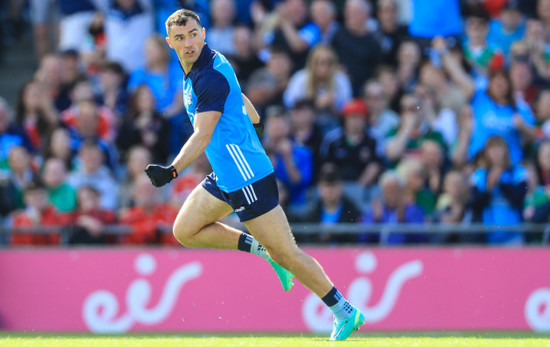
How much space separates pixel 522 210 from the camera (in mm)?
11211

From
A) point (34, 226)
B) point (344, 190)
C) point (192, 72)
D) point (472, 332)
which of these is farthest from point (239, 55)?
point (192, 72)

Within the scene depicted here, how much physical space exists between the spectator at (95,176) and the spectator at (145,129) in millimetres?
581

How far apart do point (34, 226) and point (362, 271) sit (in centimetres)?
366

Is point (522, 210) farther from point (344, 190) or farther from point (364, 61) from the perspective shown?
point (364, 61)

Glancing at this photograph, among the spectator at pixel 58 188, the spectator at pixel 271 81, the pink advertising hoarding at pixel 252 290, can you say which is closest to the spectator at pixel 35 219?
the spectator at pixel 58 188

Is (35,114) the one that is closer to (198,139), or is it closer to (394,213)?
(394,213)

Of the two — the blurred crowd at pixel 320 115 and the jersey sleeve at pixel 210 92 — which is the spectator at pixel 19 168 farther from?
the jersey sleeve at pixel 210 92

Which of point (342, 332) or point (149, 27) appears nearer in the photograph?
point (342, 332)

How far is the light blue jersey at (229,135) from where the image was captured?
7.32m

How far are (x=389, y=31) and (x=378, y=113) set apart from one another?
1.52 m

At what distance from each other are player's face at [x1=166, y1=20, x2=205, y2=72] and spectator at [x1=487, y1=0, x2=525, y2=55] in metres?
6.96

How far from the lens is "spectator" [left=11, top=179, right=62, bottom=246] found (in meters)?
11.4

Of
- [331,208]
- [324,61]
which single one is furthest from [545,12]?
[331,208]

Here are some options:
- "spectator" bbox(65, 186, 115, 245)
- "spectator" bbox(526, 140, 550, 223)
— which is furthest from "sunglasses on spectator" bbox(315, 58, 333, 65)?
"spectator" bbox(65, 186, 115, 245)
